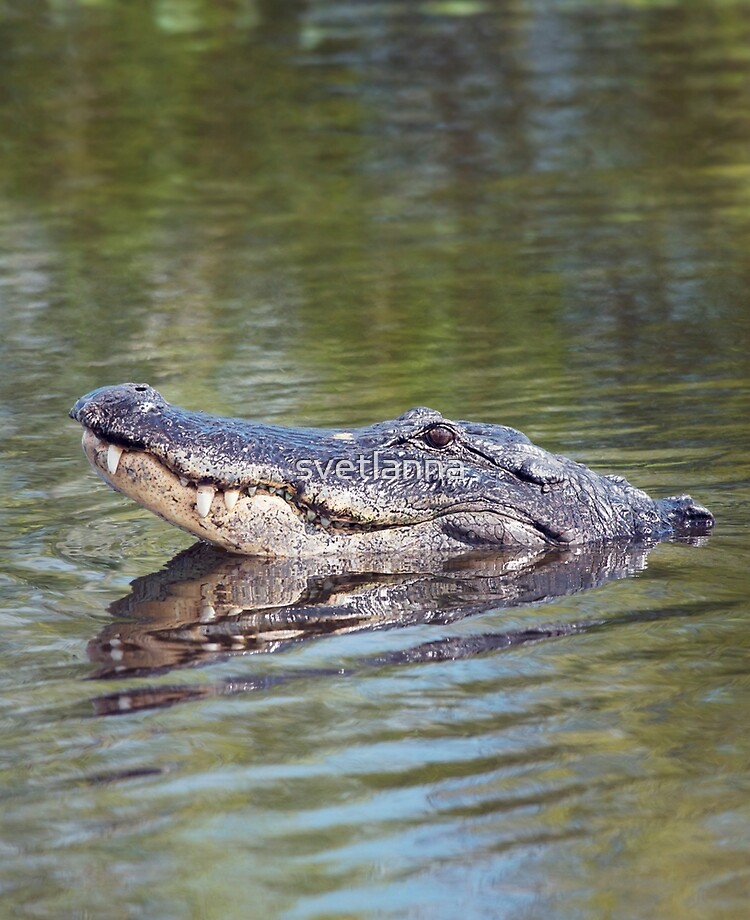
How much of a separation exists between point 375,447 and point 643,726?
2068 millimetres

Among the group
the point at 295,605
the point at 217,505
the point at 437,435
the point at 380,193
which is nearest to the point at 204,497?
the point at 217,505

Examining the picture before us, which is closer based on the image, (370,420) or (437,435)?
(437,435)

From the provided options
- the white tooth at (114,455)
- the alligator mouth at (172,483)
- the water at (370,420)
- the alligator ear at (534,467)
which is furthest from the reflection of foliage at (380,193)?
the white tooth at (114,455)

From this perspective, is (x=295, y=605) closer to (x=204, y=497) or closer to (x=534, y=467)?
(x=204, y=497)

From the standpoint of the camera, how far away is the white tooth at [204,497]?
6242 mm

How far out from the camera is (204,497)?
6.25 m

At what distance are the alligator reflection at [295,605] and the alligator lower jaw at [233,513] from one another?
88 millimetres

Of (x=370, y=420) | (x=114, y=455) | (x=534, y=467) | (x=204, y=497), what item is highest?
(x=114, y=455)

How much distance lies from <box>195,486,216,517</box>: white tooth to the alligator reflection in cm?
29

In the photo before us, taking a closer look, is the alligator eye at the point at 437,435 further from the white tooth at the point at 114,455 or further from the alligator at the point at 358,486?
the white tooth at the point at 114,455

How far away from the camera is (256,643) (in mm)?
5578

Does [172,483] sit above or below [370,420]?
above

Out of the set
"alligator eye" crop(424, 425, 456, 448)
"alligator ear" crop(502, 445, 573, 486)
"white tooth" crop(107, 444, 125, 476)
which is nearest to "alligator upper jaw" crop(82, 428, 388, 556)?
"white tooth" crop(107, 444, 125, 476)

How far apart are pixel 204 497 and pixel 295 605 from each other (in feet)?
1.83
